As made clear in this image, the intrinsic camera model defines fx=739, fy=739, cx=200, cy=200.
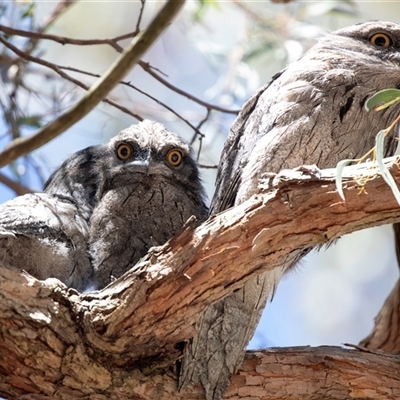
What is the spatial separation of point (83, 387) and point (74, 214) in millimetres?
976

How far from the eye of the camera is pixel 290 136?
298 cm

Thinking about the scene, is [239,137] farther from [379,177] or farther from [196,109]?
[196,109]

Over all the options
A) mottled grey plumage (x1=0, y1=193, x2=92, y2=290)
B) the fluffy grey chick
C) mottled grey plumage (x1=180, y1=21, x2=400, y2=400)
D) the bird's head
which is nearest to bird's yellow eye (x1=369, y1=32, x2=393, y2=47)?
mottled grey plumage (x1=180, y1=21, x2=400, y2=400)

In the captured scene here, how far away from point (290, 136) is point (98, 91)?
3.90 feet

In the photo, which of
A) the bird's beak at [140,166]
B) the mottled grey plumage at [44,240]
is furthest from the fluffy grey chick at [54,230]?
the bird's beak at [140,166]

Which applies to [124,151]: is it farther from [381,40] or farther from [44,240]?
[381,40]

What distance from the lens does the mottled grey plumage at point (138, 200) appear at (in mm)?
3395

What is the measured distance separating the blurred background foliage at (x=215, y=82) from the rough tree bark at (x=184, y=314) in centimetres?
62

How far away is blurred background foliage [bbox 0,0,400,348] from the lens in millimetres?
4512

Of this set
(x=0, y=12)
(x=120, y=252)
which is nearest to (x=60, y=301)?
(x=120, y=252)

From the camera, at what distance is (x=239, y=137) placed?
3332 millimetres

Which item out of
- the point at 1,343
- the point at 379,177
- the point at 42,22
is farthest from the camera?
the point at 42,22

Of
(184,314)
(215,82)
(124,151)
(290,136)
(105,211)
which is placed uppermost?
(215,82)

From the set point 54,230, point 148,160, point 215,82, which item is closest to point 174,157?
point 148,160
